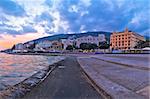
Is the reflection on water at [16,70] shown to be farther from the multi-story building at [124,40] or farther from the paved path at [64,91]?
the multi-story building at [124,40]

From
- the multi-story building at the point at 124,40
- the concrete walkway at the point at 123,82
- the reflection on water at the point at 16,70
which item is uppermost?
the multi-story building at the point at 124,40

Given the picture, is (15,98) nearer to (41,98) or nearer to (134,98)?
(41,98)

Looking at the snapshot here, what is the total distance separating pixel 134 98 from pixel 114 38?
17885 cm

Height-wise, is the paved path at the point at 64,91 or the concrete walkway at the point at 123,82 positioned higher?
the concrete walkway at the point at 123,82

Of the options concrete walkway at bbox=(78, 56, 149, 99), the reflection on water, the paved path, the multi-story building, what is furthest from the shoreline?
the multi-story building

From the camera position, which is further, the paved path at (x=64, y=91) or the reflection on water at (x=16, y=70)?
the reflection on water at (x=16, y=70)

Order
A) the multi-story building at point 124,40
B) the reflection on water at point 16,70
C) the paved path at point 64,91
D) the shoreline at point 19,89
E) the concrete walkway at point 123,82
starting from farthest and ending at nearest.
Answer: the multi-story building at point 124,40 → the reflection on water at point 16,70 → the shoreline at point 19,89 → the paved path at point 64,91 → the concrete walkway at point 123,82

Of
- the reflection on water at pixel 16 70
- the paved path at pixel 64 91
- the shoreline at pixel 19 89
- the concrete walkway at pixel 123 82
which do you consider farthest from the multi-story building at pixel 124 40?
the paved path at pixel 64 91

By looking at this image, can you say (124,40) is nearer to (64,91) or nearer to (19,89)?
(19,89)

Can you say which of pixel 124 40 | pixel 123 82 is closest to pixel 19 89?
pixel 123 82

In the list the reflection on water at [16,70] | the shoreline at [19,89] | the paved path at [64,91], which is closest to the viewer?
the paved path at [64,91]

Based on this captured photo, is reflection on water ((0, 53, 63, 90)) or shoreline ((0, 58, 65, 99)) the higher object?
shoreline ((0, 58, 65, 99))

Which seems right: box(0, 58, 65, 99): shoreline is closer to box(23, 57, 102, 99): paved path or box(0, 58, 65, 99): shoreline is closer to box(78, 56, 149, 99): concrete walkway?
box(23, 57, 102, 99): paved path

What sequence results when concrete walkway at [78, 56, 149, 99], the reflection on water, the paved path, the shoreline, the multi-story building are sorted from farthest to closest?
the multi-story building < the reflection on water < the shoreline < the paved path < concrete walkway at [78, 56, 149, 99]
